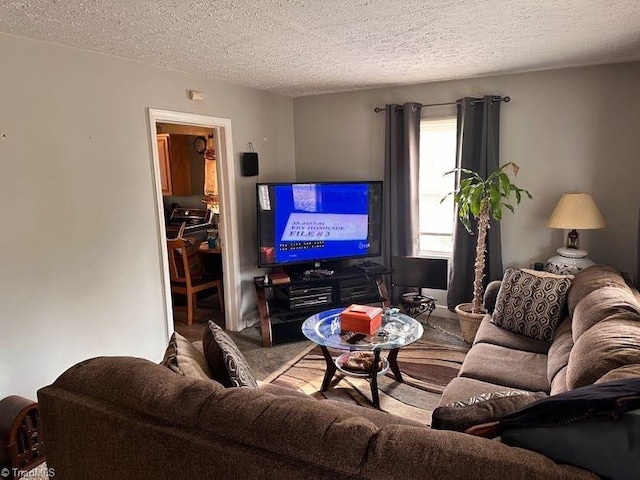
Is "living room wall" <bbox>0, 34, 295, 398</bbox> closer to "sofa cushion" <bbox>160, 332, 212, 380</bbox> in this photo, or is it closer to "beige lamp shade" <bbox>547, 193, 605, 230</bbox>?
"sofa cushion" <bbox>160, 332, 212, 380</bbox>

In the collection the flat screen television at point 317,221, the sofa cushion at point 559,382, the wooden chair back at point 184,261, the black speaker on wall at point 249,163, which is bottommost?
the sofa cushion at point 559,382

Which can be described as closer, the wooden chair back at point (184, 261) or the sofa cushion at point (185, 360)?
the sofa cushion at point (185, 360)

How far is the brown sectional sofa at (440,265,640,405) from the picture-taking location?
5.68ft

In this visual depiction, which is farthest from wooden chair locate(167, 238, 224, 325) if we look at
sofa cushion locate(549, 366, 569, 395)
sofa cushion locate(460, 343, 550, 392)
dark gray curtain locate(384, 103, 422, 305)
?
sofa cushion locate(549, 366, 569, 395)

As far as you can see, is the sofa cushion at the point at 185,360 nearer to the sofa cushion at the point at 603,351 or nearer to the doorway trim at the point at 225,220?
the sofa cushion at the point at 603,351

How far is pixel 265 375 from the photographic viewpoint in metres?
3.36

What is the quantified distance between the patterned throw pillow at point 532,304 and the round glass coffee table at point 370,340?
590 mm

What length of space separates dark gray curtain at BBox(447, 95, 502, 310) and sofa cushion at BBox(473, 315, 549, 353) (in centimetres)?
114

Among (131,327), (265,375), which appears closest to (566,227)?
(265,375)

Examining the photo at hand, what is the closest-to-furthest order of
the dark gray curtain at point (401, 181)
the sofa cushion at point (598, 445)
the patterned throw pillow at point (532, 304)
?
the sofa cushion at point (598, 445) < the patterned throw pillow at point (532, 304) < the dark gray curtain at point (401, 181)

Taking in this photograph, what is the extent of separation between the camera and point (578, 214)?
11.0ft

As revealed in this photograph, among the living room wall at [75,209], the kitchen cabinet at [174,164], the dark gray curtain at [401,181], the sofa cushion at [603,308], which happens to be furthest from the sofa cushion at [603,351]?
the kitchen cabinet at [174,164]

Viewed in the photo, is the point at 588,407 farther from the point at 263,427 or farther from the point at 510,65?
the point at 510,65

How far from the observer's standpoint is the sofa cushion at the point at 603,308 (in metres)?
2.16
